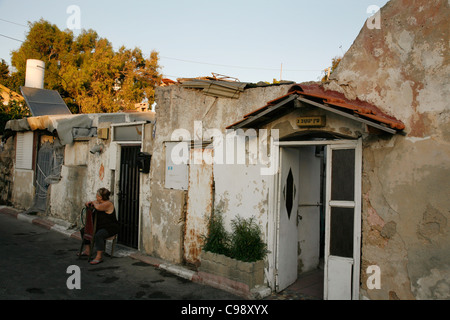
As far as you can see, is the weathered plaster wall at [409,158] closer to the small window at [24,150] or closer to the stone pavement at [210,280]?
the stone pavement at [210,280]

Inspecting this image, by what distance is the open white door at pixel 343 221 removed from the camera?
15.8ft

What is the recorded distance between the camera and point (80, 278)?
6207mm

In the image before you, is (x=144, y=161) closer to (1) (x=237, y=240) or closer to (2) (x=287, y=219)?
(1) (x=237, y=240)

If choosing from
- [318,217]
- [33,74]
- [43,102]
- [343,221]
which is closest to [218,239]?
[343,221]

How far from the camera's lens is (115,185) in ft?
29.1

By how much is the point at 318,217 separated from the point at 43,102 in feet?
43.4

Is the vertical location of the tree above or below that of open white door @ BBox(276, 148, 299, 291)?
above

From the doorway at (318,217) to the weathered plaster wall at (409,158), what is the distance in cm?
23

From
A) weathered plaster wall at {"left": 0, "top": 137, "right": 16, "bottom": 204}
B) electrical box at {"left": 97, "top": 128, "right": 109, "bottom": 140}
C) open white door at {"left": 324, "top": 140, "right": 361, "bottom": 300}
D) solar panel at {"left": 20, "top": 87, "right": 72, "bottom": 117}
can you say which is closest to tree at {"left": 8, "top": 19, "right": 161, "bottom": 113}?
solar panel at {"left": 20, "top": 87, "right": 72, "bottom": 117}

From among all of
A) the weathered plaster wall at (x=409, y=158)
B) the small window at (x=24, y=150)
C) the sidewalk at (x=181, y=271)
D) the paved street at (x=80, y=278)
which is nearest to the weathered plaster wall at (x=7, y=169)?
the small window at (x=24, y=150)

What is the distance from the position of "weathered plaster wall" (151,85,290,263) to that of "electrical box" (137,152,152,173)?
0.16m

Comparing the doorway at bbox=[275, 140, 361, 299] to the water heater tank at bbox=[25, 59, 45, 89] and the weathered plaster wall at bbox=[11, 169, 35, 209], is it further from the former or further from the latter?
the water heater tank at bbox=[25, 59, 45, 89]

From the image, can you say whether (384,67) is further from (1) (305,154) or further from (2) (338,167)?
(1) (305,154)

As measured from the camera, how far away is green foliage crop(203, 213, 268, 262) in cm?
573
